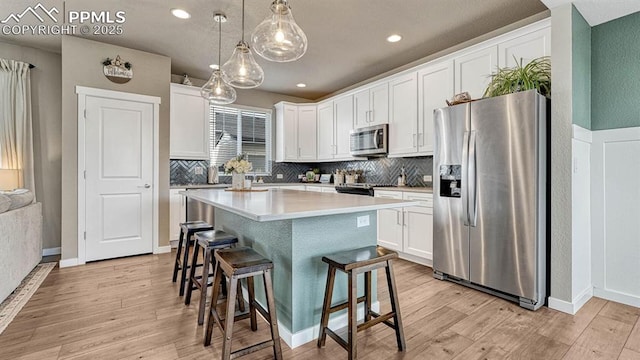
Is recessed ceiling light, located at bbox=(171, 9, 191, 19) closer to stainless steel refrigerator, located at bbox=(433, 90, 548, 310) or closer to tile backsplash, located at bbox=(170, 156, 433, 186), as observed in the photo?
tile backsplash, located at bbox=(170, 156, 433, 186)

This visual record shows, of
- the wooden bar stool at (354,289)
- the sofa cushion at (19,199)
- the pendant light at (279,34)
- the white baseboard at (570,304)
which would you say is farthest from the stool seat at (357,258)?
the sofa cushion at (19,199)

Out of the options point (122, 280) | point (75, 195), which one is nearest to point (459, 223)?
point (122, 280)

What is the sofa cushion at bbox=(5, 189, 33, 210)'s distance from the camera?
282 cm

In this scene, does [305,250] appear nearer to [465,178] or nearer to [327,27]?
[465,178]

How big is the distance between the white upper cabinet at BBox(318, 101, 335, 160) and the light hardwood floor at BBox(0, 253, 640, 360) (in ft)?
10.4

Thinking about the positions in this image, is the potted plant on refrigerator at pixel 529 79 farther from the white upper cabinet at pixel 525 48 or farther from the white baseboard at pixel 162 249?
the white baseboard at pixel 162 249

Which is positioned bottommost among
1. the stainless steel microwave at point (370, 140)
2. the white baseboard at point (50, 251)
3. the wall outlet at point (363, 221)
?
the white baseboard at point (50, 251)

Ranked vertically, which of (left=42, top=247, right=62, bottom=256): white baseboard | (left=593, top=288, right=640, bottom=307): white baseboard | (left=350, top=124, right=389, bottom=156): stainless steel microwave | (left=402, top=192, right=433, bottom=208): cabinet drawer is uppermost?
(left=350, top=124, right=389, bottom=156): stainless steel microwave

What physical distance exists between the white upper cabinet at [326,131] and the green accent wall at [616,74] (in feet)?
11.7

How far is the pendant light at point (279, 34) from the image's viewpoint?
206cm

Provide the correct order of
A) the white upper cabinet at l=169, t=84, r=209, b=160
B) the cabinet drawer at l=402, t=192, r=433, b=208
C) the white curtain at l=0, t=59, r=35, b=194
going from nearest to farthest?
the cabinet drawer at l=402, t=192, r=433, b=208 → the white curtain at l=0, t=59, r=35, b=194 → the white upper cabinet at l=169, t=84, r=209, b=160

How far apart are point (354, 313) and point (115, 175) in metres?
3.72

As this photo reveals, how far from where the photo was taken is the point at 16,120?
3791mm

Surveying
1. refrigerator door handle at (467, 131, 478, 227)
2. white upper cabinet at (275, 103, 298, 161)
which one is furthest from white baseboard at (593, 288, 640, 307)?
white upper cabinet at (275, 103, 298, 161)
